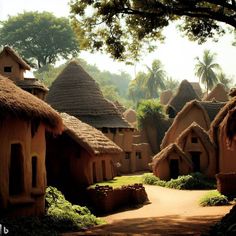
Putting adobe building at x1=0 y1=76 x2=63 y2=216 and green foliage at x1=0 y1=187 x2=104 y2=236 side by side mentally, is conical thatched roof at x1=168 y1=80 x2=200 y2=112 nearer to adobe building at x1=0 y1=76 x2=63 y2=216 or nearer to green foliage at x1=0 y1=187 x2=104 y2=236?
green foliage at x1=0 y1=187 x2=104 y2=236

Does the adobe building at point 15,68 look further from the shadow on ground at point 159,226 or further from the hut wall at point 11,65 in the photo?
the shadow on ground at point 159,226

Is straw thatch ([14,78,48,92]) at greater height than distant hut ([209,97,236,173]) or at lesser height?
greater

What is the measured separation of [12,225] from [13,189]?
310 centimetres

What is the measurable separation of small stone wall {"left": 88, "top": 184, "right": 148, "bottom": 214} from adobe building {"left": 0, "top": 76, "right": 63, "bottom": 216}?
3.57 metres

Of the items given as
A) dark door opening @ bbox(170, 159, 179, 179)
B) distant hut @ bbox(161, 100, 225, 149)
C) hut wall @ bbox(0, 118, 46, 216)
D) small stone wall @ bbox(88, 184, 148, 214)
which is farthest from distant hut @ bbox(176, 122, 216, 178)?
hut wall @ bbox(0, 118, 46, 216)

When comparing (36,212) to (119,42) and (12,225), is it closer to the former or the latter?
(12,225)

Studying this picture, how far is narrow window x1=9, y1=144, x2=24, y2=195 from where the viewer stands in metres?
14.5

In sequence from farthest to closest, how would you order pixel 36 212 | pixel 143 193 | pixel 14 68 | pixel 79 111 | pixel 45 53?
pixel 45 53 < pixel 79 111 < pixel 14 68 < pixel 143 193 < pixel 36 212

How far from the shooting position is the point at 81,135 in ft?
70.3

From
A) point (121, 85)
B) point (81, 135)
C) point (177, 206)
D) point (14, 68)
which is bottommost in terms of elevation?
point (177, 206)

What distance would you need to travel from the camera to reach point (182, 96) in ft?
153

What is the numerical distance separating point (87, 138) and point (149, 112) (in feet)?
68.0

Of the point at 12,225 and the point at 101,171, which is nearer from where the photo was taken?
the point at 12,225

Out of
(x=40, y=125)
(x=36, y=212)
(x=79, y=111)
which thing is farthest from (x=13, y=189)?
(x=79, y=111)
